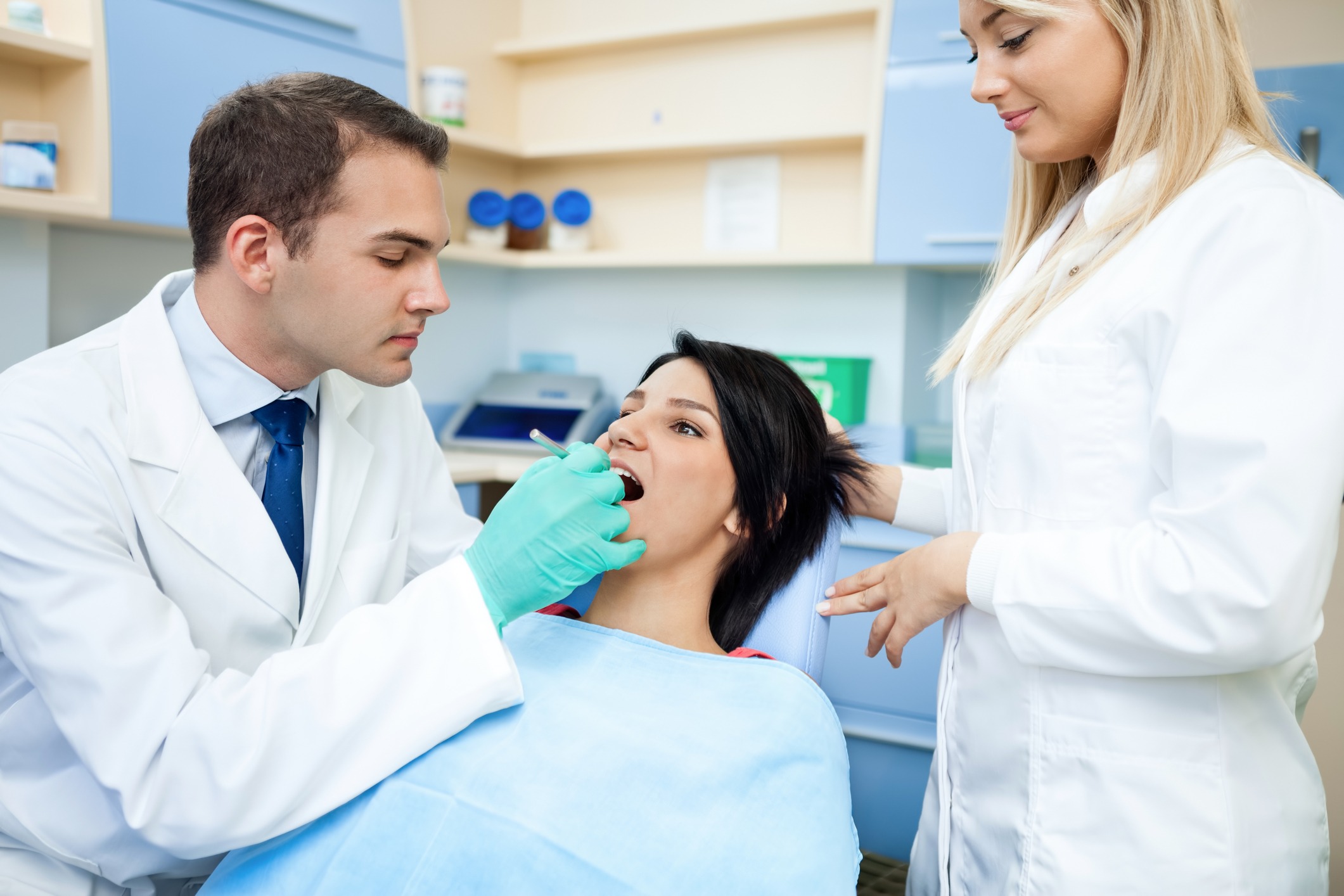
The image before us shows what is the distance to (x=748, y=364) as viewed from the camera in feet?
4.53

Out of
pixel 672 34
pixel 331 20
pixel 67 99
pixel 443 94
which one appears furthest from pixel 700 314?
pixel 67 99

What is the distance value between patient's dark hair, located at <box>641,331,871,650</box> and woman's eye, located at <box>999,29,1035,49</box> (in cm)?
51

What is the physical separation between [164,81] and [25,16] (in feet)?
0.81

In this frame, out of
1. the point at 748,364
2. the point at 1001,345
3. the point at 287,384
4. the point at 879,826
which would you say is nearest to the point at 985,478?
the point at 1001,345

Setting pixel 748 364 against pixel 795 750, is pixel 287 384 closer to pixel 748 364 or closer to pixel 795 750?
pixel 748 364

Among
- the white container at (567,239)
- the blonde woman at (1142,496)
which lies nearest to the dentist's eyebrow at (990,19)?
the blonde woman at (1142,496)

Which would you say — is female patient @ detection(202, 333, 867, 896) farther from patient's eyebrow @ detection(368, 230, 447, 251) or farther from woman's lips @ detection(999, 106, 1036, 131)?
woman's lips @ detection(999, 106, 1036, 131)

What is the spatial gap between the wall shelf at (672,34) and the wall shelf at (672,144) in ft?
0.90

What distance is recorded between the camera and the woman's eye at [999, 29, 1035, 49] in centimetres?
101

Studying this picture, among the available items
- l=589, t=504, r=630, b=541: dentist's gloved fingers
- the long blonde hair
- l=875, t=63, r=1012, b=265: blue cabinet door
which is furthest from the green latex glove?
l=875, t=63, r=1012, b=265: blue cabinet door

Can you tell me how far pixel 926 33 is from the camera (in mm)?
2355

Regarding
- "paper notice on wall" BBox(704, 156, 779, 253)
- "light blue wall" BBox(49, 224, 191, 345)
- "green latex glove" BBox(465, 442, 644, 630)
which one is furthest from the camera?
"paper notice on wall" BBox(704, 156, 779, 253)

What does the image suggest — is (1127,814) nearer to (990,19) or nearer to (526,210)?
(990,19)

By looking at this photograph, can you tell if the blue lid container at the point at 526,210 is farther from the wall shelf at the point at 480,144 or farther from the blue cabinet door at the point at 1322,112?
the blue cabinet door at the point at 1322,112
